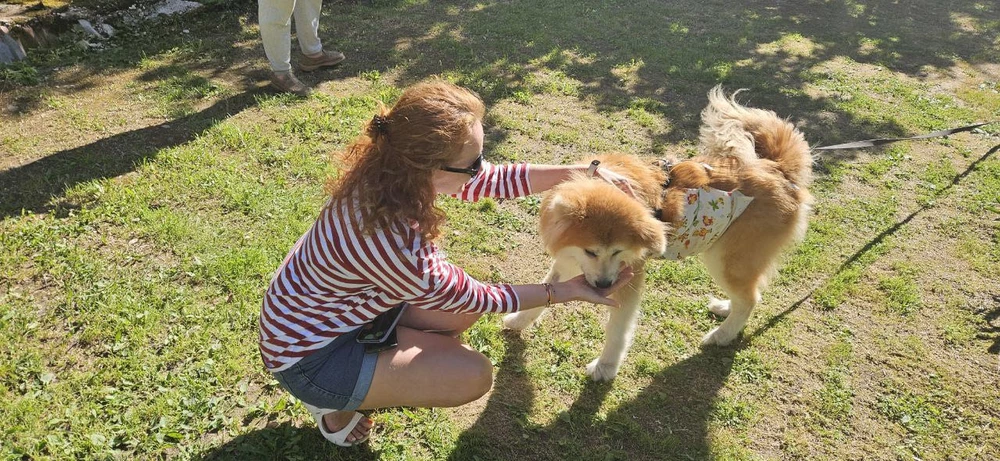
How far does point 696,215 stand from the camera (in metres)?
2.75

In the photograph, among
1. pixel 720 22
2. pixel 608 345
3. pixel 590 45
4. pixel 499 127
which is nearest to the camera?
pixel 608 345

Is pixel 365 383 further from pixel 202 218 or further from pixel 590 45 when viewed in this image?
pixel 590 45

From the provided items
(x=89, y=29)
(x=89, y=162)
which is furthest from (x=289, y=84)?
(x=89, y=29)

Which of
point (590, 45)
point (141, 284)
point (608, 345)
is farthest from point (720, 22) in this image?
point (141, 284)

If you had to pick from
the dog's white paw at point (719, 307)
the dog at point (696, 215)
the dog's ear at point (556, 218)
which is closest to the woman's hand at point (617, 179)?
the dog at point (696, 215)

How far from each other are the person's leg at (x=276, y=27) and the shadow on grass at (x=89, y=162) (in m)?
0.73

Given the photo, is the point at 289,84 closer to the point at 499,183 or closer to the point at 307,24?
the point at 307,24

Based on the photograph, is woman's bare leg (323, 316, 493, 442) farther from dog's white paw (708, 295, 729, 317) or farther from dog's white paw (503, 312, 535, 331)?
dog's white paw (708, 295, 729, 317)

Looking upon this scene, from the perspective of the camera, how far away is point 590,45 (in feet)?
24.2

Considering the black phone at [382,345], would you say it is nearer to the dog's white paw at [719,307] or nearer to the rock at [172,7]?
the dog's white paw at [719,307]

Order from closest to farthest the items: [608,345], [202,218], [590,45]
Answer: [608,345] < [202,218] < [590,45]

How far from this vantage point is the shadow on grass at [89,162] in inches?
156

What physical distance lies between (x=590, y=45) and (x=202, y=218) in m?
5.42

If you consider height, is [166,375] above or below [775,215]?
below
